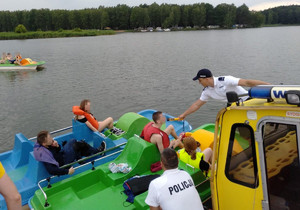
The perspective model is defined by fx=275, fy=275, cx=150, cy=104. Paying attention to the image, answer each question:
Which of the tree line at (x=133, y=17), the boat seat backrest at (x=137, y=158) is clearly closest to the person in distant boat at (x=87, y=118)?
the boat seat backrest at (x=137, y=158)

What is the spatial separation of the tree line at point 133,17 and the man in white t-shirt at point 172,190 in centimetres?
9682

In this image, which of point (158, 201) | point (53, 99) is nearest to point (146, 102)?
point (53, 99)

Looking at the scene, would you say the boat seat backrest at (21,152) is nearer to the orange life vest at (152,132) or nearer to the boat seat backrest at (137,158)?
the boat seat backrest at (137,158)

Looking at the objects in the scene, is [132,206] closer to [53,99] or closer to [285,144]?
[285,144]

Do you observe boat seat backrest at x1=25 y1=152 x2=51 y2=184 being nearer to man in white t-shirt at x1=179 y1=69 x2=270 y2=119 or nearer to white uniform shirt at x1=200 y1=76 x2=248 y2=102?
man in white t-shirt at x1=179 y1=69 x2=270 y2=119

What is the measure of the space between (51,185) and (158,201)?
3112 mm

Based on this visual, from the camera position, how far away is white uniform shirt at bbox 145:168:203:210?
10.4 feet

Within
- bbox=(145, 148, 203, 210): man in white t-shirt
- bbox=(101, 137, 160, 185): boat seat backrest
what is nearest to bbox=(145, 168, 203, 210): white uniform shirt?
bbox=(145, 148, 203, 210): man in white t-shirt

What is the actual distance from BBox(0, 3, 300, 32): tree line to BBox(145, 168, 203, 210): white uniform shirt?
96898 mm

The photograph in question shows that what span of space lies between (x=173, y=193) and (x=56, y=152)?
3775 millimetres

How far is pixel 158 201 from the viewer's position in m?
3.24

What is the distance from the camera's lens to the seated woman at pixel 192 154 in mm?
4824

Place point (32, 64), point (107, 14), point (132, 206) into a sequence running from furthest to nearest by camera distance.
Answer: point (107, 14)
point (32, 64)
point (132, 206)

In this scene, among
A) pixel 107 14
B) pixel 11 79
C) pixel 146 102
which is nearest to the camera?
pixel 146 102
